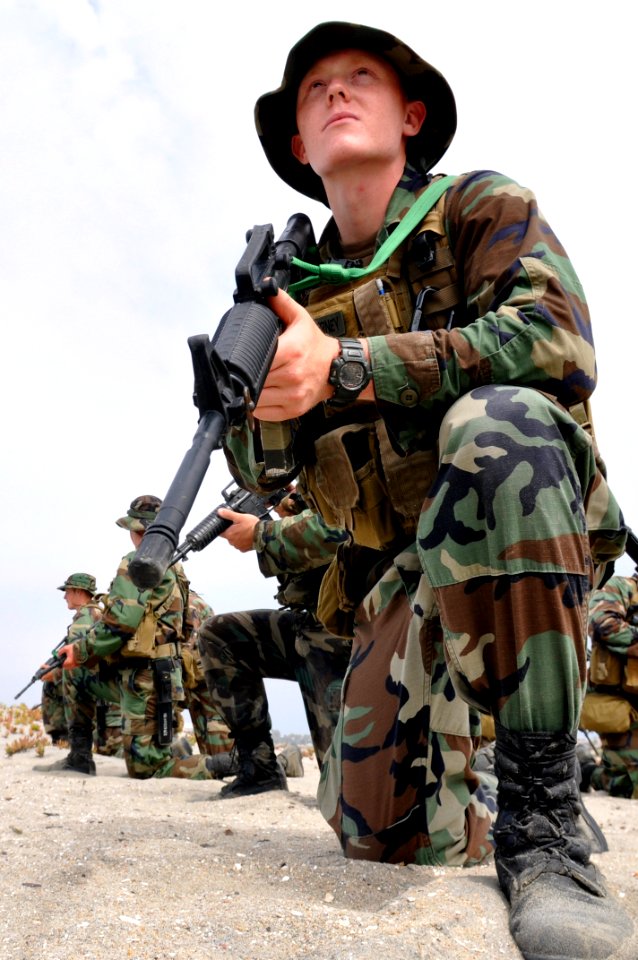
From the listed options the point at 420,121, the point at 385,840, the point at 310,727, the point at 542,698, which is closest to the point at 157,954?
the point at 542,698

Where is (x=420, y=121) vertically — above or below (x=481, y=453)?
above

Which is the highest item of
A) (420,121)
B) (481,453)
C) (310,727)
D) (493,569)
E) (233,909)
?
(420,121)

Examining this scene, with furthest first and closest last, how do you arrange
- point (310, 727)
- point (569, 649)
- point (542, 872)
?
point (310, 727) < point (569, 649) < point (542, 872)

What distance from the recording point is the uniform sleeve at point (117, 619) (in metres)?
7.47

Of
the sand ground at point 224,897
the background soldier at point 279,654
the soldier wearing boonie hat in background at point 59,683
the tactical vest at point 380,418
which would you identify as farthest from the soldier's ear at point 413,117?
the soldier wearing boonie hat in background at point 59,683

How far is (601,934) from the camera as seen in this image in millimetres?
1438

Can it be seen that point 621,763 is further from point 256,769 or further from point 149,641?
point 149,641

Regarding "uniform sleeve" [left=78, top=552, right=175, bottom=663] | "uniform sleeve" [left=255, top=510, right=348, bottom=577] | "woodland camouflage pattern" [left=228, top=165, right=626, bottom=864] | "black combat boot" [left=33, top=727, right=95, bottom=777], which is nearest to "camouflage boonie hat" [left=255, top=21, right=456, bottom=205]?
"woodland camouflage pattern" [left=228, top=165, right=626, bottom=864]

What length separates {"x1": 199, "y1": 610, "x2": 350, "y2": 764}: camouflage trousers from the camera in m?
4.38

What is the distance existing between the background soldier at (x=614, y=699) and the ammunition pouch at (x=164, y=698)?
11.9ft

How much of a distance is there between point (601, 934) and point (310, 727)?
3207 mm

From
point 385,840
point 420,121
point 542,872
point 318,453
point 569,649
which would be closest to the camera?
point 542,872

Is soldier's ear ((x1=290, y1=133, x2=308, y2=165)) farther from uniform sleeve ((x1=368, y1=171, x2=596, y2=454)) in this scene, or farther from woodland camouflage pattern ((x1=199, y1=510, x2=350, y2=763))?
woodland camouflage pattern ((x1=199, y1=510, x2=350, y2=763))

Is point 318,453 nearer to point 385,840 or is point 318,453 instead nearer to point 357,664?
point 357,664
